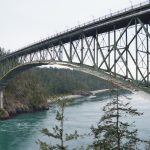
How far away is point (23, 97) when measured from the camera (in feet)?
280

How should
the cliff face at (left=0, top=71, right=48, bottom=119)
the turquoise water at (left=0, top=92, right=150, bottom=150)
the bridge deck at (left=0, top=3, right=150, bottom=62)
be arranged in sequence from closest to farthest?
the bridge deck at (left=0, top=3, right=150, bottom=62), the turquoise water at (left=0, top=92, right=150, bottom=150), the cliff face at (left=0, top=71, right=48, bottom=119)

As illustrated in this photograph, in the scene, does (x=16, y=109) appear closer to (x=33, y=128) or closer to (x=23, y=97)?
(x=23, y=97)

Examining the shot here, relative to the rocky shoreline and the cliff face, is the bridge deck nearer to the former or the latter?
the rocky shoreline

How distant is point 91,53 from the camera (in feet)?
117

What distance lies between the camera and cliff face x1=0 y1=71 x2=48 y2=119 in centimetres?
7875

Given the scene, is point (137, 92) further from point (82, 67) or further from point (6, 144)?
point (6, 144)

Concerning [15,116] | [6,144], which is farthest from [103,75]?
[15,116]

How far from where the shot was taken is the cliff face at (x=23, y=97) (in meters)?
78.8

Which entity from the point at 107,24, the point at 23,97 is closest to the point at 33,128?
the point at 23,97

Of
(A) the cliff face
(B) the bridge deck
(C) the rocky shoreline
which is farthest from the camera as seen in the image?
(A) the cliff face

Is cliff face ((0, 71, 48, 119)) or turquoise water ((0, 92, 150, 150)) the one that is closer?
turquoise water ((0, 92, 150, 150))

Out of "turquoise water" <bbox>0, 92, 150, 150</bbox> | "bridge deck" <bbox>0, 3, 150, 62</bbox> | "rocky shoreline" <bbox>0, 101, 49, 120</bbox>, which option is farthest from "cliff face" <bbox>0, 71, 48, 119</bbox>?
"bridge deck" <bbox>0, 3, 150, 62</bbox>

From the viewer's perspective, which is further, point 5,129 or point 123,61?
point 5,129

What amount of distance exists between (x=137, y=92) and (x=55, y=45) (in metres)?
22.1
